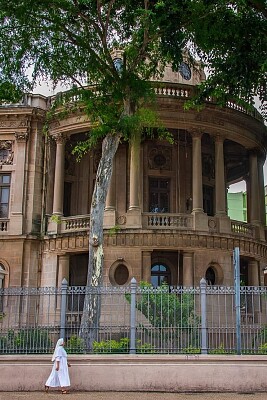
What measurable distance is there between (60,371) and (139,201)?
1439 cm

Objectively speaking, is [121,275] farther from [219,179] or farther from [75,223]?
[219,179]

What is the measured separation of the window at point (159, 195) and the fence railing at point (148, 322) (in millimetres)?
15230

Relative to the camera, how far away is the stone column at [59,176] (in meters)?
27.9

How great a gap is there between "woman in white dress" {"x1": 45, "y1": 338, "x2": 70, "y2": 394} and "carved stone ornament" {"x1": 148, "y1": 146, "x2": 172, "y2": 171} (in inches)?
681

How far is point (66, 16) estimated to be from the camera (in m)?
17.7

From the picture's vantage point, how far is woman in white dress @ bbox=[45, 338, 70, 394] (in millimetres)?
12641

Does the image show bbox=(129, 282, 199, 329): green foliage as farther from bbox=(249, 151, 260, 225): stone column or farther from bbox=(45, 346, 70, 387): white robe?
bbox=(249, 151, 260, 225): stone column

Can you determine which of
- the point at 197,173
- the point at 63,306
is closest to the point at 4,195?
the point at 197,173

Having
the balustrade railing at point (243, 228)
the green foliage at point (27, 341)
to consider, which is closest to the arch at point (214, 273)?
the balustrade railing at point (243, 228)

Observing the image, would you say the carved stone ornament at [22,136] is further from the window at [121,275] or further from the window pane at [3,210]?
the window at [121,275]

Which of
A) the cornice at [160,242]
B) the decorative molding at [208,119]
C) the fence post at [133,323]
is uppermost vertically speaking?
the decorative molding at [208,119]

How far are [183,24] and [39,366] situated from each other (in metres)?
10.0

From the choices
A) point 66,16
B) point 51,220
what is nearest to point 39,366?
point 66,16

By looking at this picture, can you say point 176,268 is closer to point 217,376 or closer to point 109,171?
point 109,171
